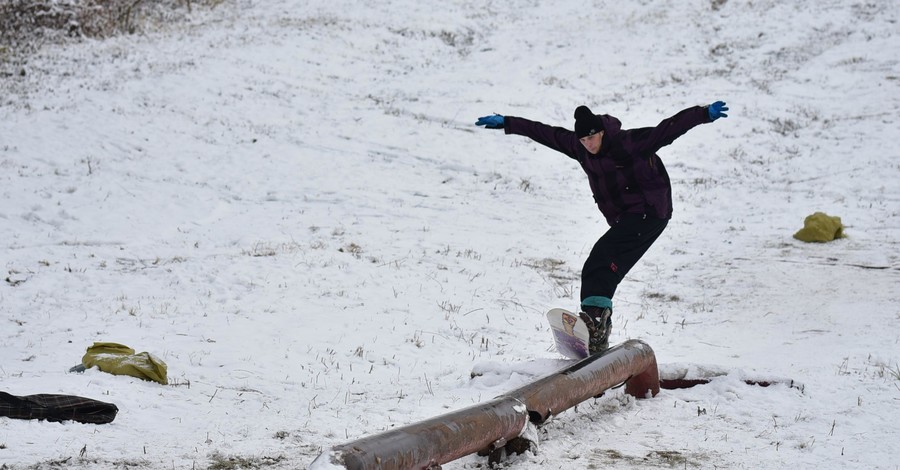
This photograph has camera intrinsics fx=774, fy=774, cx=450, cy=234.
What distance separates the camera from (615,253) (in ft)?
20.6

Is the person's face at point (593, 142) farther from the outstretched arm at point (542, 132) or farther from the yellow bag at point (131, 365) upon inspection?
the yellow bag at point (131, 365)

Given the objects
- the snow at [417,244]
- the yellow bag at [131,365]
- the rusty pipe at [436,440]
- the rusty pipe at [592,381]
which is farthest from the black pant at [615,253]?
the yellow bag at [131,365]

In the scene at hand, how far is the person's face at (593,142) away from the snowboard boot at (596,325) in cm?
125

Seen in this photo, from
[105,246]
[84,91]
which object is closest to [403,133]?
[84,91]

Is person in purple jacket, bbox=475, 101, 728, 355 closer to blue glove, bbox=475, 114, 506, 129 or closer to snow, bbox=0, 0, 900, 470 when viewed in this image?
blue glove, bbox=475, 114, 506, 129

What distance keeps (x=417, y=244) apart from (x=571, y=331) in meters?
5.71

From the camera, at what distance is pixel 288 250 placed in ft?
35.0

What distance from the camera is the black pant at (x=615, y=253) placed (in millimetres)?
6211

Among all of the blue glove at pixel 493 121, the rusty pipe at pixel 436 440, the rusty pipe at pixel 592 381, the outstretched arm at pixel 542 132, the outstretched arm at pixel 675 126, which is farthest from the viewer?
the blue glove at pixel 493 121

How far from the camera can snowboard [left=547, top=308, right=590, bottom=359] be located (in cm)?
596

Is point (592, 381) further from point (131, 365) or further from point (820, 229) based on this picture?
point (820, 229)

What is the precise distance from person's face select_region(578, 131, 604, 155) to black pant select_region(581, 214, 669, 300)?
635 mm

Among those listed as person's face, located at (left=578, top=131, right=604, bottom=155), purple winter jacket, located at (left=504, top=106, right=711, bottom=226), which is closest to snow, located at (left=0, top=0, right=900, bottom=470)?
purple winter jacket, located at (left=504, top=106, right=711, bottom=226)

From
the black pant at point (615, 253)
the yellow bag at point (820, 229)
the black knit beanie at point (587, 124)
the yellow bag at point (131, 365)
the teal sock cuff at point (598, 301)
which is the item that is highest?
the black knit beanie at point (587, 124)
